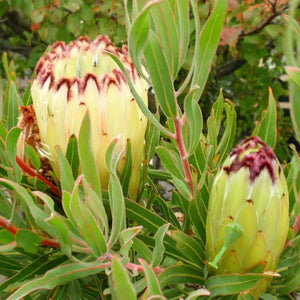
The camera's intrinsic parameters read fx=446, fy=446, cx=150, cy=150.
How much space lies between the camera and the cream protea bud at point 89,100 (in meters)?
0.34

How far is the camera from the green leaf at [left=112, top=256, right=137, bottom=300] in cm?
25

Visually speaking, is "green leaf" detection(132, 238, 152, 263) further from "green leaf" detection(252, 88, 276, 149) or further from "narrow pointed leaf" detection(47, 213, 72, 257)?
"green leaf" detection(252, 88, 276, 149)

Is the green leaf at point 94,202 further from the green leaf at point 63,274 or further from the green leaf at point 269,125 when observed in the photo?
the green leaf at point 269,125

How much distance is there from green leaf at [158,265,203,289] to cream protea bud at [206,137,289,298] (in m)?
0.03

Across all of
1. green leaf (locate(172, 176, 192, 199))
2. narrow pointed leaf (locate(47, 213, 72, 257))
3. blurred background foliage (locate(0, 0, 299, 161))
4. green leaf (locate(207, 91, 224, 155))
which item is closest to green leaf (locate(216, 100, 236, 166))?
green leaf (locate(207, 91, 224, 155))

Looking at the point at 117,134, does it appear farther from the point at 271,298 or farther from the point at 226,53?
the point at 226,53

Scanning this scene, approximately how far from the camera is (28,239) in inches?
13.1

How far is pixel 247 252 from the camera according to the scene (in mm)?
313

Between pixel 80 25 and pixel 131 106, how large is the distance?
3.66 feet

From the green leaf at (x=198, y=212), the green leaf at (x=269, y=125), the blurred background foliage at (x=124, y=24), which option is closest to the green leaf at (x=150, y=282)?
the green leaf at (x=198, y=212)

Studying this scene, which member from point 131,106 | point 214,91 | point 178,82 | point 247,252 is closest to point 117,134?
point 131,106

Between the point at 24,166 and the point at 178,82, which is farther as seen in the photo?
the point at 178,82

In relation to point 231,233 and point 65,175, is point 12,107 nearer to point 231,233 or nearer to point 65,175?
point 65,175

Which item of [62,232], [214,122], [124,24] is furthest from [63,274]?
[124,24]
